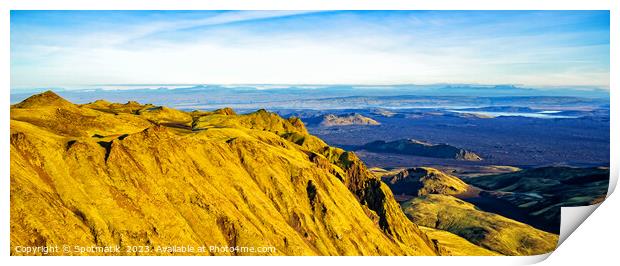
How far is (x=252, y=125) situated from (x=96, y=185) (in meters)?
77.1

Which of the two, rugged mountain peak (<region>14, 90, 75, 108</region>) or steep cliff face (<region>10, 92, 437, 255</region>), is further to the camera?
rugged mountain peak (<region>14, 90, 75, 108</region>)

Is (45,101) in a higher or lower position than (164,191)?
higher

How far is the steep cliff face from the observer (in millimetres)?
62938

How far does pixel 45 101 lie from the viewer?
92000 millimetres

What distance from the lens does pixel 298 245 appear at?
7800 centimetres

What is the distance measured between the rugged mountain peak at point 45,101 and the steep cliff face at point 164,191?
21 cm

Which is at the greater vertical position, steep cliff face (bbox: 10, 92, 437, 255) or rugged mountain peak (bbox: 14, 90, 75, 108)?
rugged mountain peak (bbox: 14, 90, 75, 108)

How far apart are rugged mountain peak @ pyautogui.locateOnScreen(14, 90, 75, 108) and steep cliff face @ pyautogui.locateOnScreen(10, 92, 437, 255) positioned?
0.21 m

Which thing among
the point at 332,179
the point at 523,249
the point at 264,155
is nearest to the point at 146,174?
the point at 264,155

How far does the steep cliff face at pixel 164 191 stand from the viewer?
206ft

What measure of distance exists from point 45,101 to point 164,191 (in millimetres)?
32392

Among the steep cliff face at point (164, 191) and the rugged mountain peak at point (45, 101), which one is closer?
the steep cliff face at point (164, 191)
